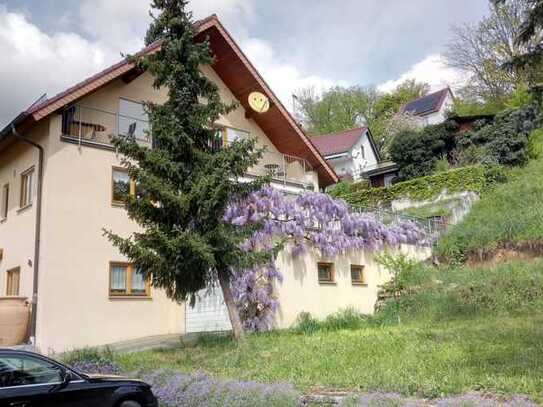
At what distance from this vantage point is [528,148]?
2736 centimetres

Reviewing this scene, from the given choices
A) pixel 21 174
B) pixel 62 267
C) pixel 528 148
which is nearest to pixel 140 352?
pixel 62 267

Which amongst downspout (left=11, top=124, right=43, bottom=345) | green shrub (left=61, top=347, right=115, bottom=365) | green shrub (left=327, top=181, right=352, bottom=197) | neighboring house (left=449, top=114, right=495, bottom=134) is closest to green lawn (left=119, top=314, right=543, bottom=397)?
green shrub (left=61, top=347, right=115, bottom=365)

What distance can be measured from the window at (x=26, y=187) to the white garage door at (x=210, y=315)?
5695 millimetres

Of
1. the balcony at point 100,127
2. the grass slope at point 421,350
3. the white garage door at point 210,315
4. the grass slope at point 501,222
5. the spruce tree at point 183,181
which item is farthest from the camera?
the grass slope at point 501,222

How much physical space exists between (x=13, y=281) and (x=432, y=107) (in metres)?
39.6

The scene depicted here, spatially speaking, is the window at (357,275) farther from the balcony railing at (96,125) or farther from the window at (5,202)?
the window at (5,202)

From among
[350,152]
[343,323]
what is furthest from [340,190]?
[343,323]

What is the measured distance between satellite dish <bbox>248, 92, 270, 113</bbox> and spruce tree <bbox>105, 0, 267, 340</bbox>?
757 centimetres

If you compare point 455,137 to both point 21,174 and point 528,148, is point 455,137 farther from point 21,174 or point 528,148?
point 21,174

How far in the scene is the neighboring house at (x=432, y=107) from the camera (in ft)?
150

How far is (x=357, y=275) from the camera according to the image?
1784 cm

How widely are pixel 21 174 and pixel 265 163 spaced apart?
8764 millimetres

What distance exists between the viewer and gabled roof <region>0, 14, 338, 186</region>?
14219 millimetres

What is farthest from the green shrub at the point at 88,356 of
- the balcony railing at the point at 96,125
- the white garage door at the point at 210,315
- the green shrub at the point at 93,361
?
the balcony railing at the point at 96,125
